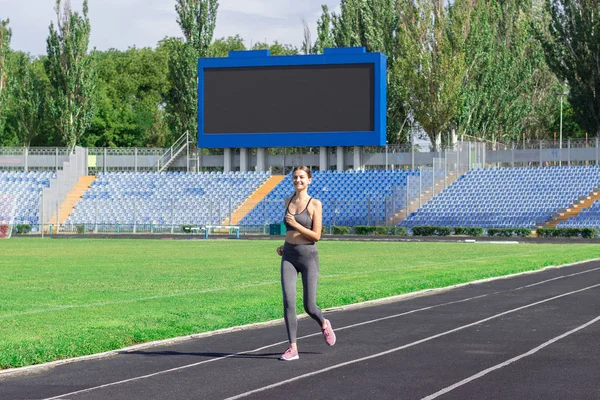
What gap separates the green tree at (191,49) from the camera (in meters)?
77.7

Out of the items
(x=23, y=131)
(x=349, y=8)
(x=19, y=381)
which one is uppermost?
(x=349, y=8)

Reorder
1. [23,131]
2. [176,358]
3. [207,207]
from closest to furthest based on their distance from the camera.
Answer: [176,358]
[207,207]
[23,131]

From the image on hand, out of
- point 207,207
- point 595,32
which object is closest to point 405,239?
point 207,207

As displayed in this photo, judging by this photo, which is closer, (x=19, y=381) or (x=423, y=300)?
(x=19, y=381)

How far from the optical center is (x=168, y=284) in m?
22.5

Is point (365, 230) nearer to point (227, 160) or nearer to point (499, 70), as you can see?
point (227, 160)

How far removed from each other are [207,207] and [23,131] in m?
29.5

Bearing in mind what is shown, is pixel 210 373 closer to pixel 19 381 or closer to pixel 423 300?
pixel 19 381

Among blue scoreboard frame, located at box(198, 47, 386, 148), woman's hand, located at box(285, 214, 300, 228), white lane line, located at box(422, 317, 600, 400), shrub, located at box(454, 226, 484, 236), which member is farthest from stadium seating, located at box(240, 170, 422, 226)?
woman's hand, located at box(285, 214, 300, 228)

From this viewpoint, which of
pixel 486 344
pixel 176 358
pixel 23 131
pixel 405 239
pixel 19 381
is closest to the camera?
pixel 19 381

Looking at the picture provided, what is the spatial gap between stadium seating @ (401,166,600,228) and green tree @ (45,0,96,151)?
2862 centimetres

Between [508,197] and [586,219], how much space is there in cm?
507

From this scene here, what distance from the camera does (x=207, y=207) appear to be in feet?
217

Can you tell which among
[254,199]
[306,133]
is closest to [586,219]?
[306,133]
